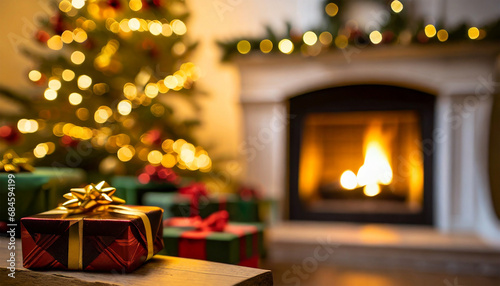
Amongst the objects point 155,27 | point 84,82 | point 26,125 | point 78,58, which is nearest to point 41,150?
point 26,125

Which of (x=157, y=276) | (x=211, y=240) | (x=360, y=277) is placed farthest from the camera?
(x=360, y=277)

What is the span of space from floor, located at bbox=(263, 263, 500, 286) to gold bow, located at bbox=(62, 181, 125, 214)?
109 centimetres

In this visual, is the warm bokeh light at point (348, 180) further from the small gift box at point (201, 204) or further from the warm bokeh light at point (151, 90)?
the warm bokeh light at point (151, 90)

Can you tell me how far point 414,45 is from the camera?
2.56 meters

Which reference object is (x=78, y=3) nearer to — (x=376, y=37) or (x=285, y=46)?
(x=285, y=46)

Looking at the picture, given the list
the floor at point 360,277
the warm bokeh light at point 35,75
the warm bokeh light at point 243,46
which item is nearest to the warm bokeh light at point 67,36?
the warm bokeh light at point 35,75

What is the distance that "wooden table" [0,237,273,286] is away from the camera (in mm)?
746

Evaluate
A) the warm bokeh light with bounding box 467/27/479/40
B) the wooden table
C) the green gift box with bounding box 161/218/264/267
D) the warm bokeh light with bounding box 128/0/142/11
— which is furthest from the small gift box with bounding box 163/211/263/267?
the warm bokeh light with bounding box 467/27/479/40

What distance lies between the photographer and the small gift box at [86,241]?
0.78 meters

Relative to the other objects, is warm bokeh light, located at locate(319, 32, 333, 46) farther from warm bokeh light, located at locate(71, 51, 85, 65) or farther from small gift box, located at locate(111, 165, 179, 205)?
warm bokeh light, located at locate(71, 51, 85, 65)

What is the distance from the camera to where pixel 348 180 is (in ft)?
9.46

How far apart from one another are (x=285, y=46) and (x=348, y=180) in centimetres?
94

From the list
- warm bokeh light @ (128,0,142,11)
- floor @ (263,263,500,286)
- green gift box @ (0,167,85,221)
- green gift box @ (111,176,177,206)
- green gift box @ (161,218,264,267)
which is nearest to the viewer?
green gift box @ (0,167,85,221)

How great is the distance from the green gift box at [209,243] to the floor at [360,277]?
318 millimetres
